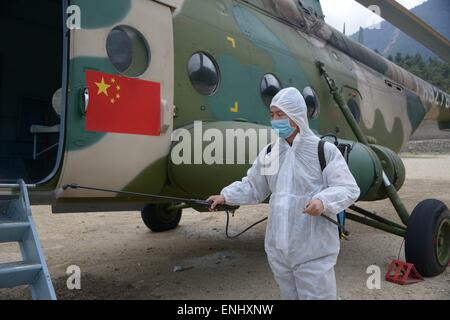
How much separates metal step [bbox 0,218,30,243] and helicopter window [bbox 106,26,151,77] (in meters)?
1.28

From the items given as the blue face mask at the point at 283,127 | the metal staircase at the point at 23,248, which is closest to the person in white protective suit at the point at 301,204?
the blue face mask at the point at 283,127

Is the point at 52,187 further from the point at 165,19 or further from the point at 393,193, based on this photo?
the point at 393,193

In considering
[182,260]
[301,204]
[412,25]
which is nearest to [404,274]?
[182,260]

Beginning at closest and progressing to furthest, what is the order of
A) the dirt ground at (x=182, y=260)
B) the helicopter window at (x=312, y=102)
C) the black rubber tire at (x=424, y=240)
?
the dirt ground at (x=182, y=260)
the black rubber tire at (x=424, y=240)
the helicopter window at (x=312, y=102)

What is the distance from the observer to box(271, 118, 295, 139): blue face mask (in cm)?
235

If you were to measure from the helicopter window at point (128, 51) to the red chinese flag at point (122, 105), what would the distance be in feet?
0.31

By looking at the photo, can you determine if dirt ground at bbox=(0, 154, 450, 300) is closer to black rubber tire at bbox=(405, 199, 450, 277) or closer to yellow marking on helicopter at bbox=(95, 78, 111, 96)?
black rubber tire at bbox=(405, 199, 450, 277)

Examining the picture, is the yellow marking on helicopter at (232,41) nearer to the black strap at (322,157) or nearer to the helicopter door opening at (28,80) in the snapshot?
the helicopter door opening at (28,80)

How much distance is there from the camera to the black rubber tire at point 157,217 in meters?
6.98

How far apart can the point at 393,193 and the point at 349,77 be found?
7.13 ft

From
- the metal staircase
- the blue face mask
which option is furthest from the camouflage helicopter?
the blue face mask

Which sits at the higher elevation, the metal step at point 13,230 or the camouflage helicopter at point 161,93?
the camouflage helicopter at point 161,93

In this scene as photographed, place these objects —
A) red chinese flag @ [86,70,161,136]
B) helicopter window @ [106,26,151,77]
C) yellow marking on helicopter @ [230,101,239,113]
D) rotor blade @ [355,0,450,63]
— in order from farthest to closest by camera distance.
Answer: rotor blade @ [355,0,450,63]
yellow marking on helicopter @ [230,101,239,113]
helicopter window @ [106,26,151,77]
red chinese flag @ [86,70,161,136]

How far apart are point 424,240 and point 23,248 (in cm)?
346
